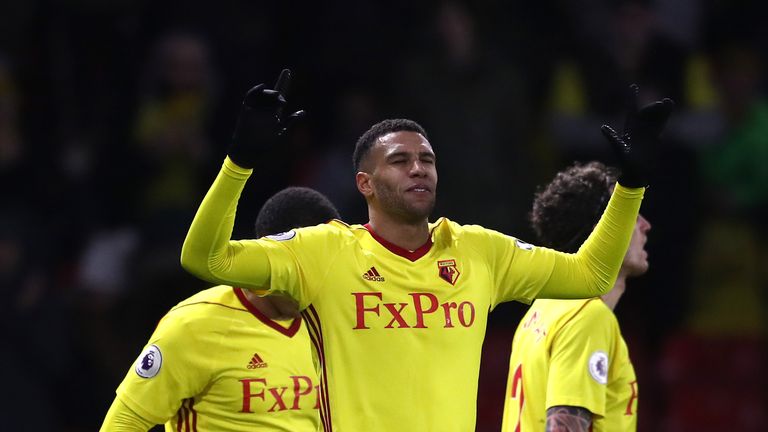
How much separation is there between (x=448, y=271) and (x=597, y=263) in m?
0.56

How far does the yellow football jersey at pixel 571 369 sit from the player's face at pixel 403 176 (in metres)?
0.88

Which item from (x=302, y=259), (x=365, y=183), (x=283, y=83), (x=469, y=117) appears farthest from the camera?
(x=469, y=117)

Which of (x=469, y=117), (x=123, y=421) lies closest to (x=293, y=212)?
(x=123, y=421)

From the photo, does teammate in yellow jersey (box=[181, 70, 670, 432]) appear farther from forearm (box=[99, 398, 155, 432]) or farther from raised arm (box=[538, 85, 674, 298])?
forearm (box=[99, 398, 155, 432])

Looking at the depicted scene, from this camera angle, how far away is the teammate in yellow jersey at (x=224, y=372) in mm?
5711

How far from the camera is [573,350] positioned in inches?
225

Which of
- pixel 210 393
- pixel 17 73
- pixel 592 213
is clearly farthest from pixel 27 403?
pixel 592 213

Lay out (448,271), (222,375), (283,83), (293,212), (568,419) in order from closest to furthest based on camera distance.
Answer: (283,83), (448,271), (568,419), (222,375), (293,212)

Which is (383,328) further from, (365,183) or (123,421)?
(123,421)

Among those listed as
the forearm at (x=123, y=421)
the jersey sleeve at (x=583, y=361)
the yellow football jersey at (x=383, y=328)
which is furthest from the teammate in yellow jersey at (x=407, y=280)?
the forearm at (x=123, y=421)

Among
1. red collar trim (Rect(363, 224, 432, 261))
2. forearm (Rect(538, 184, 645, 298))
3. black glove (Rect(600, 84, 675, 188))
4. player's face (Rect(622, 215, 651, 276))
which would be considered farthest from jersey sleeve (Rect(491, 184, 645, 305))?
player's face (Rect(622, 215, 651, 276))

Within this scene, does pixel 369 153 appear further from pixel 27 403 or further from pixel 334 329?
pixel 27 403

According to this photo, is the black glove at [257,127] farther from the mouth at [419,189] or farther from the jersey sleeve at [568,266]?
the jersey sleeve at [568,266]

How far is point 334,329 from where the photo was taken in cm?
514
